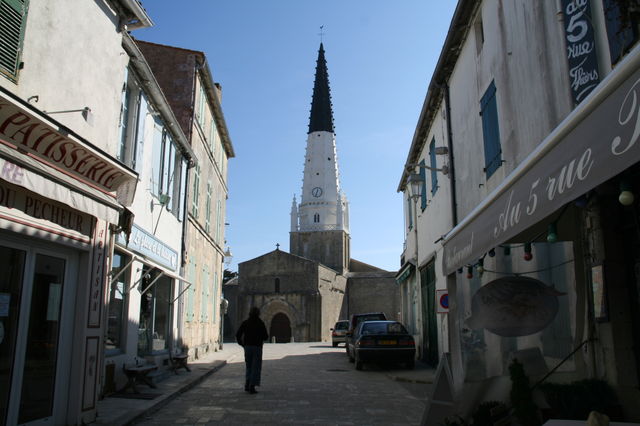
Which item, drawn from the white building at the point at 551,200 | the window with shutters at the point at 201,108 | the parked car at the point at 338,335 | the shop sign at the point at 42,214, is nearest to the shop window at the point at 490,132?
the white building at the point at 551,200

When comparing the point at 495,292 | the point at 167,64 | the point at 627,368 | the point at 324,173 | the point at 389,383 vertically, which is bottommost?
the point at 389,383

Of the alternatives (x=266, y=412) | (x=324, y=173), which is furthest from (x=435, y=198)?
(x=324, y=173)

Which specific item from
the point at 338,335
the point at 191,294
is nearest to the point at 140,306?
the point at 191,294

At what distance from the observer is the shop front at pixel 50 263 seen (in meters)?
5.46

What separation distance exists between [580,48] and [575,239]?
7.33 feet

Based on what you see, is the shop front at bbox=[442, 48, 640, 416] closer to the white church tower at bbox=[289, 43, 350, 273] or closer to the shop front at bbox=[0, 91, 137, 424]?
the shop front at bbox=[0, 91, 137, 424]

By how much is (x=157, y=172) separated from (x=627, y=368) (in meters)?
10.1

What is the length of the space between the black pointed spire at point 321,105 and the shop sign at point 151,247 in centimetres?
5363

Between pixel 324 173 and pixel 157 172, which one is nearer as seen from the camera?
pixel 157 172

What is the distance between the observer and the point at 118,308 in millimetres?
10195

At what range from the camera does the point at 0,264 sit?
5539 millimetres

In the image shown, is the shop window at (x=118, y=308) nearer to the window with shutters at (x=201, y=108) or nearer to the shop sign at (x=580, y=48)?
the shop sign at (x=580, y=48)

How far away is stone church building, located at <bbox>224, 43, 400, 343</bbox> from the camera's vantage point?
50.5 meters

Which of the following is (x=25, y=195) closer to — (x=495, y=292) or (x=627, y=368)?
(x=495, y=292)
